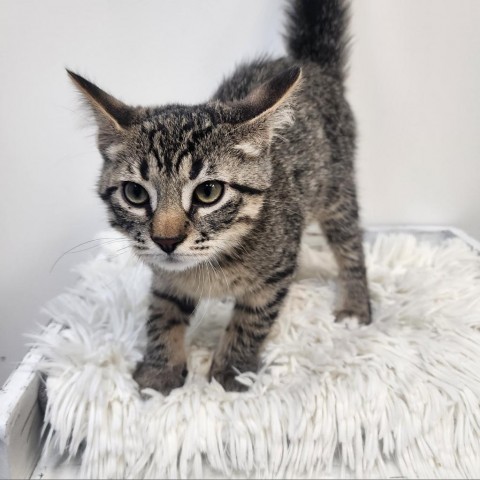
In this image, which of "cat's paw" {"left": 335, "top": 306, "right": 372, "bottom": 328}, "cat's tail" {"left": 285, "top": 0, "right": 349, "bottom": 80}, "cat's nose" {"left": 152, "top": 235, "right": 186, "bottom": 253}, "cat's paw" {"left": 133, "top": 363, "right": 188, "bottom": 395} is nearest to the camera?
"cat's nose" {"left": 152, "top": 235, "right": 186, "bottom": 253}

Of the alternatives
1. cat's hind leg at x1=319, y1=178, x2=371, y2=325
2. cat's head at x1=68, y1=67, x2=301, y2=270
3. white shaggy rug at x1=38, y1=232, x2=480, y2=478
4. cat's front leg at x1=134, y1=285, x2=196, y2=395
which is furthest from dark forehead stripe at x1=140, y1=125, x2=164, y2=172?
cat's hind leg at x1=319, y1=178, x2=371, y2=325

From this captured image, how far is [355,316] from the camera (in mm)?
1199

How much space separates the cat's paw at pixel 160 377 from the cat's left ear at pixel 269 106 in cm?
52

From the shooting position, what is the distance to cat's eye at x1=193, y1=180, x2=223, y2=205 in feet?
2.56

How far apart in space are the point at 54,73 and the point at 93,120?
22.2 inches

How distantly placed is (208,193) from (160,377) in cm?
42

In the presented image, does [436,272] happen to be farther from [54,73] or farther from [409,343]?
[54,73]

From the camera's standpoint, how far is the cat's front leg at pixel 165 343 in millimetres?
974

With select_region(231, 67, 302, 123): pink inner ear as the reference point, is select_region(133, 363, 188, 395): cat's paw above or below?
below

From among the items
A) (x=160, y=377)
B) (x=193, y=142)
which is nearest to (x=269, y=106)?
(x=193, y=142)

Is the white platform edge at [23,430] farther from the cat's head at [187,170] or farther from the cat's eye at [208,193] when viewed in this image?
the cat's eye at [208,193]

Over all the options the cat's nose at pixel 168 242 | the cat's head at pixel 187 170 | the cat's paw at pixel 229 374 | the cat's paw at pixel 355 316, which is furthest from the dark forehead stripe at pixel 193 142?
the cat's paw at pixel 355 316

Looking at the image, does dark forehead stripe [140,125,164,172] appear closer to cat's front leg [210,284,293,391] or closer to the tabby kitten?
the tabby kitten

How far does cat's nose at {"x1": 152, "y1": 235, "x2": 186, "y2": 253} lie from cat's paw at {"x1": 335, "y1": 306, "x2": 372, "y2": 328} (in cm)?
59
